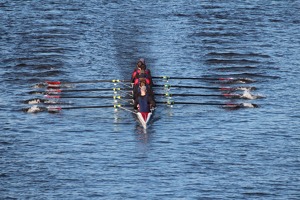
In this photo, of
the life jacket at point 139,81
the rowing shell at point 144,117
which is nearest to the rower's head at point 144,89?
the rowing shell at point 144,117

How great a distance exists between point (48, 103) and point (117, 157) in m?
12.0

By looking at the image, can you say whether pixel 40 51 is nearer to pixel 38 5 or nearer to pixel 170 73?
pixel 170 73

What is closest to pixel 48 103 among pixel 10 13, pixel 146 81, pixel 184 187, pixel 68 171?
pixel 146 81

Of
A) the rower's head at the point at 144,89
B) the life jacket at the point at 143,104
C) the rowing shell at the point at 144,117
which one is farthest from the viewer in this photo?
the rower's head at the point at 144,89

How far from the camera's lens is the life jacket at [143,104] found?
256 feet

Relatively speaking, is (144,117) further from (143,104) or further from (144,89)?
(144,89)

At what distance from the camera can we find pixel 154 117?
8006 cm

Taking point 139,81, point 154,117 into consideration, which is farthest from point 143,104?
point 139,81

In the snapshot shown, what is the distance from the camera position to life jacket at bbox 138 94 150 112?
78.0 meters

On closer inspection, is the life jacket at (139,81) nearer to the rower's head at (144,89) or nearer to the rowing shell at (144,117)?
the rower's head at (144,89)

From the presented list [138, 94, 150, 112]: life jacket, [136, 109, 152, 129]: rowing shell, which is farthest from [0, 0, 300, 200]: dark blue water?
[138, 94, 150, 112]: life jacket

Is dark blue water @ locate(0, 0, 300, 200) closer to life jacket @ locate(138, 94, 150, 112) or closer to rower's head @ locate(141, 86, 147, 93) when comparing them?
life jacket @ locate(138, 94, 150, 112)

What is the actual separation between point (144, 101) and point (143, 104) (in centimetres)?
25

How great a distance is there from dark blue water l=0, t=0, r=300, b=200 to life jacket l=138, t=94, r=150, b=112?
4.48ft
